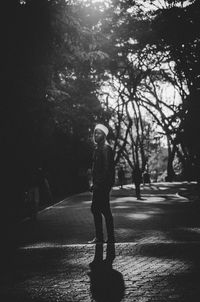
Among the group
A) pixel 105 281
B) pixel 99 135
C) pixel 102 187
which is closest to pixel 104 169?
pixel 102 187

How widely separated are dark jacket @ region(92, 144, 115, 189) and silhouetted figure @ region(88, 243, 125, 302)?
4.34ft

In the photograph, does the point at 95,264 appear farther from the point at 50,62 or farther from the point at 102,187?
the point at 50,62

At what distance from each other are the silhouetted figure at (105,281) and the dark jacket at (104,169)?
1321 mm

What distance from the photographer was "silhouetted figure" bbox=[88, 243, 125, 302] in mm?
4062

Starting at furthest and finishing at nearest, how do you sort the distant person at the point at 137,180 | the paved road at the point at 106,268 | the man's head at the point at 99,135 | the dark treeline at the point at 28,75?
1. the distant person at the point at 137,180
2. the dark treeline at the point at 28,75
3. the man's head at the point at 99,135
4. the paved road at the point at 106,268

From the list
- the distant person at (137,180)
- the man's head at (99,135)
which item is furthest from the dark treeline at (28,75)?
the distant person at (137,180)

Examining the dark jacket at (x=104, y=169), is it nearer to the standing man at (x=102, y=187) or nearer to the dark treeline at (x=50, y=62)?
the standing man at (x=102, y=187)

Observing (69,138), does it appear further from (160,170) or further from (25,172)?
(160,170)

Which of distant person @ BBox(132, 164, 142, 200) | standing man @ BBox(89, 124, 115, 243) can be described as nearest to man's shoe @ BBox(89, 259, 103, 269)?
standing man @ BBox(89, 124, 115, 243)

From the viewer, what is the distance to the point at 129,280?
461cm

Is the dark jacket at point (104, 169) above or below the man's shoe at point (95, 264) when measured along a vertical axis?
above

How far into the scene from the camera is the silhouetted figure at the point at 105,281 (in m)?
4.06

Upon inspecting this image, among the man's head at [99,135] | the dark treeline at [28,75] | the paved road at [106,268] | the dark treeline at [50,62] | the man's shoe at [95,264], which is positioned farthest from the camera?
the dark treeline at [50,62]

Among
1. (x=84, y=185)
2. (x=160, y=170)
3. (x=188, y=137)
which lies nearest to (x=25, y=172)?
(x=188, y=137)
